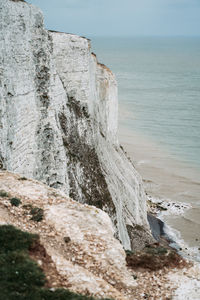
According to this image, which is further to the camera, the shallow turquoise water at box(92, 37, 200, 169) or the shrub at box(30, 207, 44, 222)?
the shallow turquoise water at box(92, 37, 200, 169)

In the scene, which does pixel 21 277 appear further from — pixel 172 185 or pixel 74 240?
pixel 172 185

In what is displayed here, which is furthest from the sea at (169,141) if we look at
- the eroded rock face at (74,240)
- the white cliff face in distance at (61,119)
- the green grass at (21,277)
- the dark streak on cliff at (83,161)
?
the green grass at (21,277)

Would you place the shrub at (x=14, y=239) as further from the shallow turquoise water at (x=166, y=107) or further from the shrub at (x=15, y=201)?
the shallow turquoise water at (x=166, y=107)

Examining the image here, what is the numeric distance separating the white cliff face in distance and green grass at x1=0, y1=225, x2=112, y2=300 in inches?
226

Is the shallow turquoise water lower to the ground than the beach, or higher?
higher

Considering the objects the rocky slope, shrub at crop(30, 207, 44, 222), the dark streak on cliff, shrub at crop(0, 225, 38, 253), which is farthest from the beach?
shrub at crop(0, 225, 38, 253)

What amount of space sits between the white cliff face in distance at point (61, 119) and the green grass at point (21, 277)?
5.73 metres

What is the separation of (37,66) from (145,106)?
67.6 metres

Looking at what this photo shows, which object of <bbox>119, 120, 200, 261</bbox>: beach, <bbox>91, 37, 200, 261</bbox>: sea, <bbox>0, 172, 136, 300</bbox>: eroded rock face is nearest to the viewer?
<bbox>0, 172, 136, 300</bbox>: eroded rock face

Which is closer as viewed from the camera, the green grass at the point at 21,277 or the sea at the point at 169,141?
the green grass at the point at 21,277

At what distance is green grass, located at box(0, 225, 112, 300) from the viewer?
Answer: 23.8 feet

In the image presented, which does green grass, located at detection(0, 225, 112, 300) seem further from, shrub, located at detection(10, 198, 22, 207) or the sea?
the sea

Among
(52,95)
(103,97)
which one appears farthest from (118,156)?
(52,95)

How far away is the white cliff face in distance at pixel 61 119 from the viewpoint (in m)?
14.9
